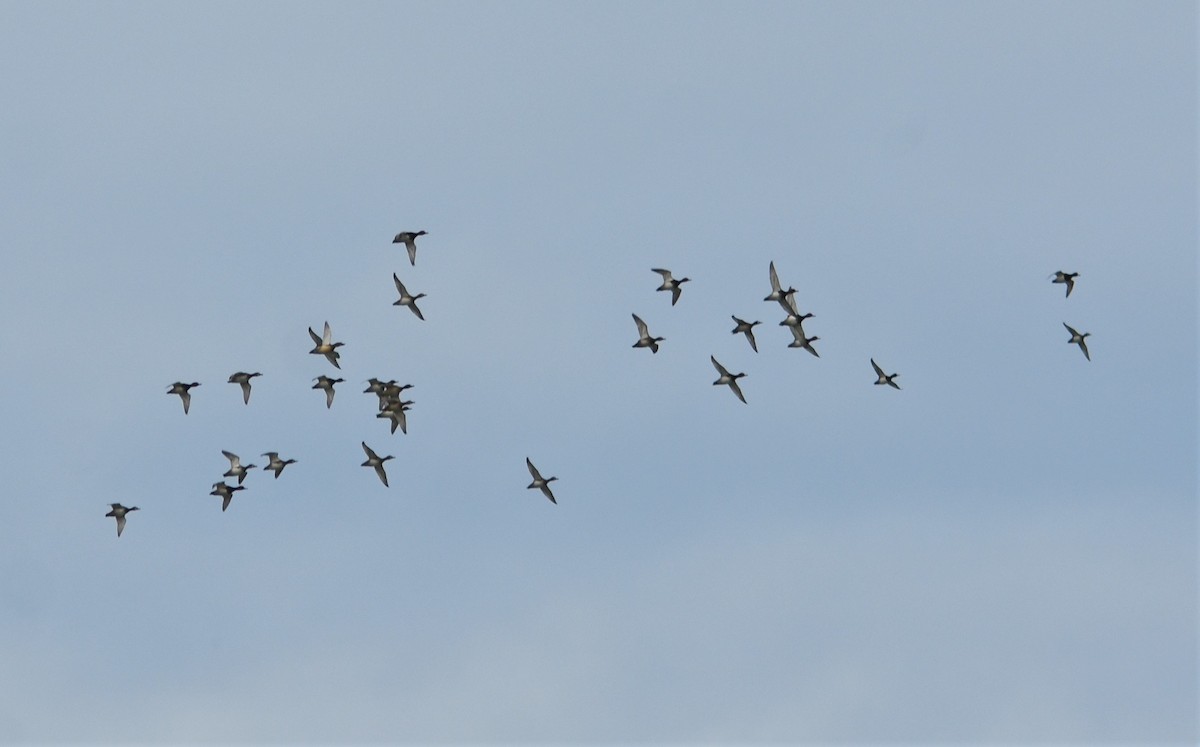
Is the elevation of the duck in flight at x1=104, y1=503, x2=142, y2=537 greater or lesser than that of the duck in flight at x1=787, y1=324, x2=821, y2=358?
lesser

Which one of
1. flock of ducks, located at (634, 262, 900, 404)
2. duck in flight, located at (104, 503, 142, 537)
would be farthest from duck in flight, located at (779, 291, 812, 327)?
duck in flight, located at (104, 503, 142, 537)

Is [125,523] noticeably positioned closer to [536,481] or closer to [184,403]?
[184,403]

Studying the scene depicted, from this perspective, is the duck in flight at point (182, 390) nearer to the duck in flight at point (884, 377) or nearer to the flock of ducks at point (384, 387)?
the flock of ducks at point (384, 387)

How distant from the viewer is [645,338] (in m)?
132

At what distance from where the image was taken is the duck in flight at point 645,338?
131750 millimetres

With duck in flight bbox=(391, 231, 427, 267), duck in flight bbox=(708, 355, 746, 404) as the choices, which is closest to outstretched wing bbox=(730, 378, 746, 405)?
duck in flight bbox=(708, 355, 746, 404)

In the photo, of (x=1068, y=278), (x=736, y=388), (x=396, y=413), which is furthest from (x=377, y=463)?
(x=1068, y=278)

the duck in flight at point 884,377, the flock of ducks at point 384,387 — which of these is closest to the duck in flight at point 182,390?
the flock of ducks at point 384,387

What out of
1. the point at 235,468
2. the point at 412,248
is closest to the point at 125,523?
the point at 235,468

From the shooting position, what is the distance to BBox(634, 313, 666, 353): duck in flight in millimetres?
131750

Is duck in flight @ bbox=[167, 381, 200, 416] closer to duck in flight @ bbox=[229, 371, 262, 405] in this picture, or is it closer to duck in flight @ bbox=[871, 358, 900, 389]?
duck in flight @ bbox=[229, 371, 262, 405]

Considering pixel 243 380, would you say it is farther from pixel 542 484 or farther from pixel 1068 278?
pixel 1068 278

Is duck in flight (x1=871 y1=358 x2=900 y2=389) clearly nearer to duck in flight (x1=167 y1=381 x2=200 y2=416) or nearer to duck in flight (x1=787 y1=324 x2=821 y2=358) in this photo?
duck in flight (x1=787 y1=324 x2=821 y2=358)

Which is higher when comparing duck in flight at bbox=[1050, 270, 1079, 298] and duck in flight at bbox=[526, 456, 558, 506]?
duck in flight at bbox=[1050, 270, 1079, 298]
